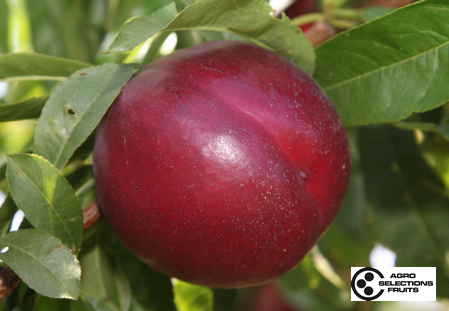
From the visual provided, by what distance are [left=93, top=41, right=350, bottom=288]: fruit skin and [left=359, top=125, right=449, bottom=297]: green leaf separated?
19.0 inches

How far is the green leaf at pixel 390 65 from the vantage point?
26.1 inches

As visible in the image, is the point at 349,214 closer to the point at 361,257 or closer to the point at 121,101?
the point at 361,257

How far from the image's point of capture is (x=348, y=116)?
0.76 meters

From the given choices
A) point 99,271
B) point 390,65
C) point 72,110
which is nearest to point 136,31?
point 72,110

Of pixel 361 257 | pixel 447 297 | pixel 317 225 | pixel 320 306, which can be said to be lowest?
pixel 320 306

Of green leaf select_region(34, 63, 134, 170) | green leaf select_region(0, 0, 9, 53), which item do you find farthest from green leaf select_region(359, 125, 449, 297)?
green leaf select_region(0, 0, 9, 53)

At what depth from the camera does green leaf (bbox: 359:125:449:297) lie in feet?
3.44

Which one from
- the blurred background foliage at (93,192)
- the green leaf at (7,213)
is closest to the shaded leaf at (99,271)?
the blurred background foliage at (93,192)

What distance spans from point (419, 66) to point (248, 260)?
0.42 meters

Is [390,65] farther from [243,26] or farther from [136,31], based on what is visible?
[136,31]

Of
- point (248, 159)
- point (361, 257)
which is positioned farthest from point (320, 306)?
point (248, 159)

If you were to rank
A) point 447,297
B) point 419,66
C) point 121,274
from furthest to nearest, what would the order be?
→ point 447,297 → point 121,274 → point 419,66

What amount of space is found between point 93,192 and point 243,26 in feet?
1.41

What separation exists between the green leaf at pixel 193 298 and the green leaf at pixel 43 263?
56 cm
